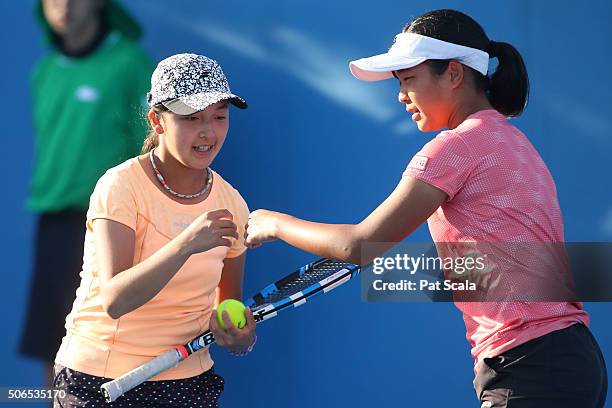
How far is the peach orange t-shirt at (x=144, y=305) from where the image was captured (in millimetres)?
2521

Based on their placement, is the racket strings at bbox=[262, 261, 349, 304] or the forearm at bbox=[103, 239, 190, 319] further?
the racket strings at bbox=[262, 261, 349, 304]

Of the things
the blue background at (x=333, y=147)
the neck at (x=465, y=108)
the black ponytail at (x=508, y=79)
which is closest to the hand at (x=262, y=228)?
the neck at (x=465, y=108)

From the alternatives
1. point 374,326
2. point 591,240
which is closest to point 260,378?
point 374,326

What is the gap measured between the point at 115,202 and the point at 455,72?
35.9 inches

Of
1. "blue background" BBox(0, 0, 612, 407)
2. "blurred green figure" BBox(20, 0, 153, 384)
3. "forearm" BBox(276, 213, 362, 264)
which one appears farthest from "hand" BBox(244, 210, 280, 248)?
"blurred green figure" BBox(20, 0, 153, 384)

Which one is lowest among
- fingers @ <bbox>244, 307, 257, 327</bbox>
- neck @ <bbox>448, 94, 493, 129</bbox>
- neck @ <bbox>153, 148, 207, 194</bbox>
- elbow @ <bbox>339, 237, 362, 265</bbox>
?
fingers @ <bbox>244, 307, 257, 327</bbox>

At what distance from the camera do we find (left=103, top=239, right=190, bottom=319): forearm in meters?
2.37

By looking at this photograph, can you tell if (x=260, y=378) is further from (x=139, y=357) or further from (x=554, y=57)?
(x=554, y=57)

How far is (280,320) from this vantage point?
3.59 metres

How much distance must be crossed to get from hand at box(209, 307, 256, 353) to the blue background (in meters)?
0.94

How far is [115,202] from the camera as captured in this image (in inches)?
97.7

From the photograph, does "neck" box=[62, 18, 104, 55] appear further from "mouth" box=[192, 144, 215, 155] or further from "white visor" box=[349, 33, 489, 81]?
"white visor" box=[349, 33, 489, 81]

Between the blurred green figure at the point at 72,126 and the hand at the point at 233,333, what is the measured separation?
1140 mm

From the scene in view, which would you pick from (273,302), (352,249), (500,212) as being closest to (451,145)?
(500,212)
